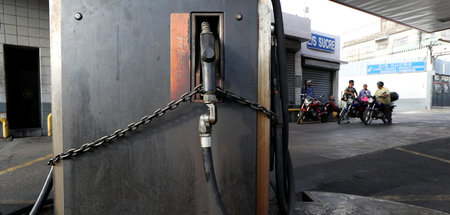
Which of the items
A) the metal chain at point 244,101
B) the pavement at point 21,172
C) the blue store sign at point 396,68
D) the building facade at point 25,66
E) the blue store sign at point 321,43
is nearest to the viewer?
the metal chain at point 244,101

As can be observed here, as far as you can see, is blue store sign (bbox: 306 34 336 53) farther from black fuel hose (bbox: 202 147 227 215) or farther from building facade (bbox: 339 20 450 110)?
building facade (bbox: 339 20 450 110)

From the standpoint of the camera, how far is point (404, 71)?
22.5 metres

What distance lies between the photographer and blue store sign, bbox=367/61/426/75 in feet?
71.2

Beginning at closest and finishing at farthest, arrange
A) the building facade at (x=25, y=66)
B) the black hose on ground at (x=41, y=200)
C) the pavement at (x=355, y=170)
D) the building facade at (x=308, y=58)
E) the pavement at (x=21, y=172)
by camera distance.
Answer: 1. the black hose on ground at (x=41, y=200)
2. the pavement at (x=21, y=172)
3. the pavement at (x=355, y=170)
4. the building facade at (x=25, y=66)
5. the building facade at (x=308, y=58)

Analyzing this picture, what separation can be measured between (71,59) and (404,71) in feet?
94.7

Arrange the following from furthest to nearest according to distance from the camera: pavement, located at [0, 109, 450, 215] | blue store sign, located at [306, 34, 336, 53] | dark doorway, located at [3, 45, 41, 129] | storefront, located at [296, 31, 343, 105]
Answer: blue store sign, located at [306, 34, 336, 53] → storefront, located at [296, 31, 343, 105] → dark doorway, located at [3, 45, 41, 129] → pavement, located at [0, 109, 450, 215]

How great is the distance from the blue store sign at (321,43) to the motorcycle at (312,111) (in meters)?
3.71

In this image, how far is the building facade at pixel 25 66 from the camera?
560 centimetres

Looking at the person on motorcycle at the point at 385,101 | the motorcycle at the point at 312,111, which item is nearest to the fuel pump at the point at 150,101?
the motorcycle at the point at 312,111

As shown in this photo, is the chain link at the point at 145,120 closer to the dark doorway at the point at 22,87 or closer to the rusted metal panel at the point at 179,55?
the rusted metal panel at the point at 179,55

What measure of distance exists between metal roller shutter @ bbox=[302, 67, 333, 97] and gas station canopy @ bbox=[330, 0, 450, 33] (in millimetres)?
3963

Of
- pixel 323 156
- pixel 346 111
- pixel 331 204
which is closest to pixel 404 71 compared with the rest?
pixel 346 111

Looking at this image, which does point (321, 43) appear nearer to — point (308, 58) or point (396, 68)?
point (308, 58)

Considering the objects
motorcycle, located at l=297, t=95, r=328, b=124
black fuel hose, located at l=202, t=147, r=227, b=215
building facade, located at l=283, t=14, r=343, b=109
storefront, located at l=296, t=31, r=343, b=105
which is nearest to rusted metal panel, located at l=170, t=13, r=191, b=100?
black fuel hose, located at l=202, t=147, r=227, b=215
